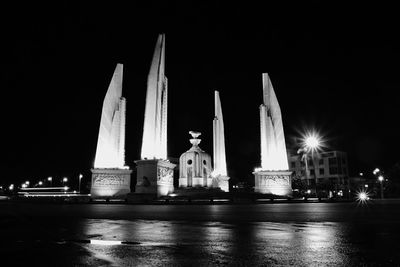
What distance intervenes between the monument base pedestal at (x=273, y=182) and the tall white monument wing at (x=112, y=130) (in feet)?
53.0

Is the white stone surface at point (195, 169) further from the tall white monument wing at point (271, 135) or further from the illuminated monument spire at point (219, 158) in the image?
the tall white monument wing at point (271, 135)

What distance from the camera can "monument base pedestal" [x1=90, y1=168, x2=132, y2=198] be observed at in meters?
36.1

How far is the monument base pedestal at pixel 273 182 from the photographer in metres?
39.7

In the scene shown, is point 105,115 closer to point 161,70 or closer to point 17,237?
point 161,70

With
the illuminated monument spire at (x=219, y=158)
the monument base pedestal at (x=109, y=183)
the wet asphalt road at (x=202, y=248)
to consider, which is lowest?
the wet asphalt road at (x=202, y=248)

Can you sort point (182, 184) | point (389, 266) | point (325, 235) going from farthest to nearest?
point (182, 184), point (325, 235), point (389, 266)

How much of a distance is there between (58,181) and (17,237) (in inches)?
2911

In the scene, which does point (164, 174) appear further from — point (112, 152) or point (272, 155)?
point (272, 155)

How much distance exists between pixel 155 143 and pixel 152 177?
378 cm

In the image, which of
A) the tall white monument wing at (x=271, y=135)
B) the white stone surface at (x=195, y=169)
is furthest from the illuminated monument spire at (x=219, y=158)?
the tall white monument wing at (x=271, y=135)

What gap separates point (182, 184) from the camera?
155ft

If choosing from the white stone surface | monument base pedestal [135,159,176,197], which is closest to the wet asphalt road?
monument base pedestal [135,159,176,197]

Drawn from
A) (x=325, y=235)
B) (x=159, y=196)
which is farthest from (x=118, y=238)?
(x=159, y=196)

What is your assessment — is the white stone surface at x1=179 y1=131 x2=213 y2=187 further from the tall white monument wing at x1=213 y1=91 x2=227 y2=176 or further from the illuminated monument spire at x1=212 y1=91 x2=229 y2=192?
the tall white monument wing at x1=213 y1=91 x2=227 y2=176
